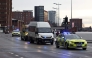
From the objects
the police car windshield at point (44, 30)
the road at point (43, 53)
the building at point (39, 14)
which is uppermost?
the building at point (39, 14)

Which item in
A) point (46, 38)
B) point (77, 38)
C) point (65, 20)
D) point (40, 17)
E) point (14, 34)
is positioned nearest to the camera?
point (77, 38)

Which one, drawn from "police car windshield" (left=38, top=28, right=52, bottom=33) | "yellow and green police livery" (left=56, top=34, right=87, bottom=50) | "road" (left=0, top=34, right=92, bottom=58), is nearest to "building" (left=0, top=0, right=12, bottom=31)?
"police car windshield" (left=38, top=28, right=52, bottom=33)

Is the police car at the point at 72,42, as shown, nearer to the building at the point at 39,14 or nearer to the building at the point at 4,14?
the building at the point at 39,14

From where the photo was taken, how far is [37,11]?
168 metres

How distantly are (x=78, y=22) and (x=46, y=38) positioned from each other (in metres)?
108

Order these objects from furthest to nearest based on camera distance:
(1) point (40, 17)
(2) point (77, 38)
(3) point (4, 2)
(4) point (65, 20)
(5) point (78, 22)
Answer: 1. (3) point (4, 2)
2. (1) point (40, 17)
3. (5) point (78, 22)
4. (4) point (65, 20)
5. (2) point (77, 38)

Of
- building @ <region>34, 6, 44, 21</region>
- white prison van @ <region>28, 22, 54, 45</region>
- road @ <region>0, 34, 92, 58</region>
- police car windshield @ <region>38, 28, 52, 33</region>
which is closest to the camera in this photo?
road @ <region>0, 34, 92, 58</region>

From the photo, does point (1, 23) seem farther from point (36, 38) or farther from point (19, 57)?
point (19, 57)

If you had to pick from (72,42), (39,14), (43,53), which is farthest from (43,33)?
(39,14)

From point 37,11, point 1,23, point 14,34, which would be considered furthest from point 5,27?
point 14,34

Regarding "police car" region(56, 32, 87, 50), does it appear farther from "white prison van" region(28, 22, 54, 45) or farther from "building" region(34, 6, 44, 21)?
"building" region(34, 6, 44, 21)

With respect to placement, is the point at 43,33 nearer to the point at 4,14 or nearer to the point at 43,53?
the point at 43,53

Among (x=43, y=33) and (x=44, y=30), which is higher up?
(x=44, y=30)

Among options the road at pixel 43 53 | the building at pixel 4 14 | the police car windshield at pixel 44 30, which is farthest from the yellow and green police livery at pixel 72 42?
A: the building at pixel 4 14
